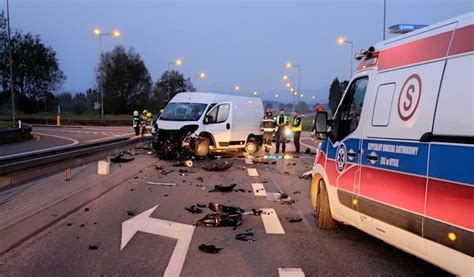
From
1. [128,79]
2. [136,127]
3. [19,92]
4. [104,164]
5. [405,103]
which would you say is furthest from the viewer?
[128,79]

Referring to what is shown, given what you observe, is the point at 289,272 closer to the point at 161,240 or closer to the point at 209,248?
the point at 209,248

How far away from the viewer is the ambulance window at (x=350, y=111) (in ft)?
20.8

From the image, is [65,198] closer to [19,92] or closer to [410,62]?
[410,62]

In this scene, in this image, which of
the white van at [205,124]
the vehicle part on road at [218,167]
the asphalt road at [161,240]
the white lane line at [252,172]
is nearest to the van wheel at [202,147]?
the white van at [205,124]

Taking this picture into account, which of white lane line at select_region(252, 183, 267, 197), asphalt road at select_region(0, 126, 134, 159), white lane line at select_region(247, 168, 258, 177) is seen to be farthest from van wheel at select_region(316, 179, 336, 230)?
asphalt road at select_region(0, 126, 134, 159)

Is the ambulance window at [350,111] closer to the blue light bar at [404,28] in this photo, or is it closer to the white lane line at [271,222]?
the blue light bar at [404,28]

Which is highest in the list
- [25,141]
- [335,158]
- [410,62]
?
[410,62]

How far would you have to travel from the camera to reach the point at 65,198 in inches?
377

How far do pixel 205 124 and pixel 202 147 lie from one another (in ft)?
3.10

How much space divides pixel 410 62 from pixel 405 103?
1.38 ft

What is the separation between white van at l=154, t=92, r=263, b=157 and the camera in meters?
18.4

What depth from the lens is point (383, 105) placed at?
552 centimetres

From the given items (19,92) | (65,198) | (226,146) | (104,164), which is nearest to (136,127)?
(226,146)

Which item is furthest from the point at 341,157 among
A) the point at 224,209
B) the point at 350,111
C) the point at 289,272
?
the point at 224,209
